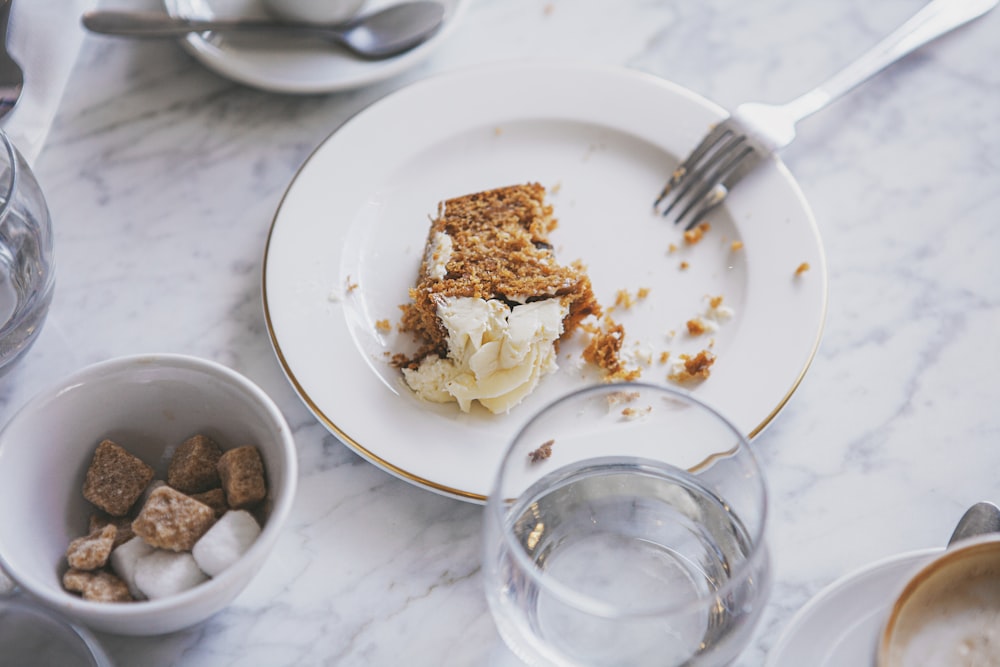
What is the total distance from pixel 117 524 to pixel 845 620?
33.1 inches

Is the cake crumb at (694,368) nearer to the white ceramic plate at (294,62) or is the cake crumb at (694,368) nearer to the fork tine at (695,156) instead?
the fork tine at (695,156)

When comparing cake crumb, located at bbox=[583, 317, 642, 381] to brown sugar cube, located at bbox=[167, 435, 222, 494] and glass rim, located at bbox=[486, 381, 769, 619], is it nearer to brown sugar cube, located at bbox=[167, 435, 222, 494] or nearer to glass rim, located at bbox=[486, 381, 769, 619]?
glass rim, located at bbox=[486, 381, 769, 619]

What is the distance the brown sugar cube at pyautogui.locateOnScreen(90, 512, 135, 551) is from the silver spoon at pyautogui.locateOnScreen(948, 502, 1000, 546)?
97 cm

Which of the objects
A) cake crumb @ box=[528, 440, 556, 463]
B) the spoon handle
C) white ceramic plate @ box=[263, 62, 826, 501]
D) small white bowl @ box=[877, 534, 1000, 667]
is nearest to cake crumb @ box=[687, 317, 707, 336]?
white ceramic plate @ box=[263, 62, 826, 501]

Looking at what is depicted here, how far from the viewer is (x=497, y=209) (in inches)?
55.0

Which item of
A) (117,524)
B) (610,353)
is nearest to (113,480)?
(117,524)

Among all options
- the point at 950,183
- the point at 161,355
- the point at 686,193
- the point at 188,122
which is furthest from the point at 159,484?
the point at 950,183

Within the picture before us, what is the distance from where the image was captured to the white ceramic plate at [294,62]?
5.02ft

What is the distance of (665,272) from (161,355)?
0.74m

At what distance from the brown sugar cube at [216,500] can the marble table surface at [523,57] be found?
0.46 feet

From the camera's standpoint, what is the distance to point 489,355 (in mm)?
1230

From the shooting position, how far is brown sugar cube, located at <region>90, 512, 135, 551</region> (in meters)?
1.04

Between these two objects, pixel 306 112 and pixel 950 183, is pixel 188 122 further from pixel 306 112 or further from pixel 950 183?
pixel 950 183

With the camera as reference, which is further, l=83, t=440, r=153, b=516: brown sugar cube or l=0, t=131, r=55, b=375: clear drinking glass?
l=0, t=131, r=55, b=375: clear drinking glass
